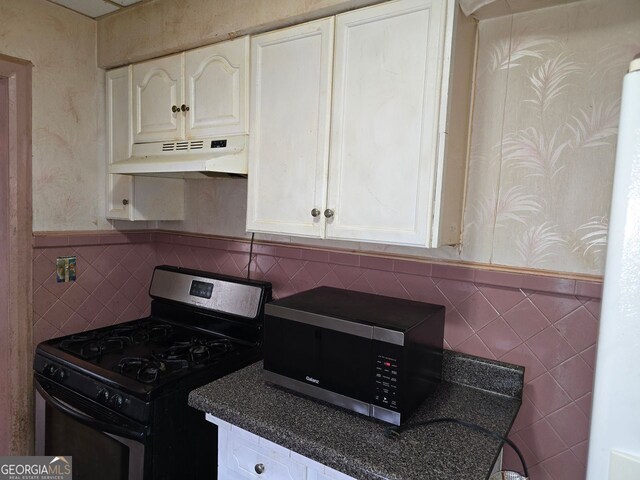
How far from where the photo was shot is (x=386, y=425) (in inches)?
43.8

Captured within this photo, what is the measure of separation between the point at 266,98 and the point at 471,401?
3.92 feet

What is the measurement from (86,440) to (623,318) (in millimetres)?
1658

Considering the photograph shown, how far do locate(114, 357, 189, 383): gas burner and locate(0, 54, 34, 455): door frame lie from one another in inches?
25.9

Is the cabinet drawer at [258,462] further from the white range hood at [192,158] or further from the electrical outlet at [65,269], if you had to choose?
the electrical outlet at [65,269]

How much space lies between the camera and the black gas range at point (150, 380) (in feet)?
4.32

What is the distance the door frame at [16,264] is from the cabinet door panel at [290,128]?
1027 millimetres

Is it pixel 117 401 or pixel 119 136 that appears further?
pixel 119 136

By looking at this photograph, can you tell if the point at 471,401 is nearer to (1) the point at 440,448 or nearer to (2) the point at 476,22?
(1) the point at 440,448

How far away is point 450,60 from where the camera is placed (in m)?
1.12

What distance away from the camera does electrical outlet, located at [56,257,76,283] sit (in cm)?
189

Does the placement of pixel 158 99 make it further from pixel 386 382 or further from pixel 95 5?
pixel 386 382

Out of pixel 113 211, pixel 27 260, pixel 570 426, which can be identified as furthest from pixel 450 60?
pixel 27 260

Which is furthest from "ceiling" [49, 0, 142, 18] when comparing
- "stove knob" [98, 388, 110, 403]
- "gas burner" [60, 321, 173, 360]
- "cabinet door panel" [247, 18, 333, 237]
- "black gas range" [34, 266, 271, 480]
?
"stove knob" [98, 388, 110, 403]

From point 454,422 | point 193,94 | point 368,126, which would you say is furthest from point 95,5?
point 454,422
